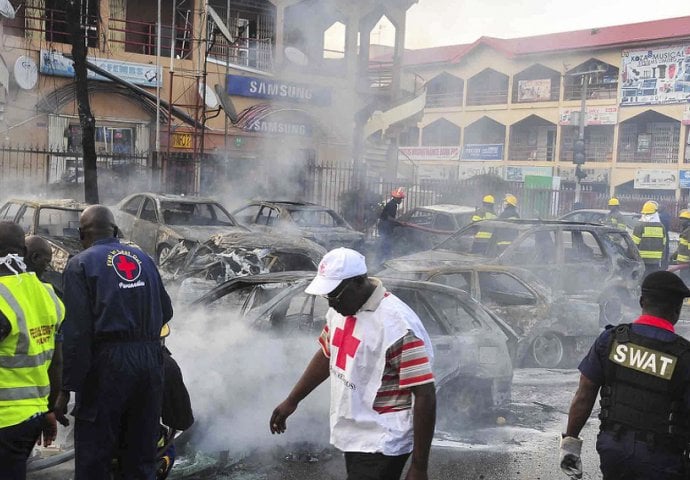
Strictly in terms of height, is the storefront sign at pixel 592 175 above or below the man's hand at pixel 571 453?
above

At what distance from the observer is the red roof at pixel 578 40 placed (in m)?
37.3

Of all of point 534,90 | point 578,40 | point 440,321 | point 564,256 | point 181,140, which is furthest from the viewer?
point 534,90

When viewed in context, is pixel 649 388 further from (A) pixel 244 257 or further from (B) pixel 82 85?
(B) pixel 82 85

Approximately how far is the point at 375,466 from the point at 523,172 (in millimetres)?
41381

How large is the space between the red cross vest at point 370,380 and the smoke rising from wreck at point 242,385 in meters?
2.15

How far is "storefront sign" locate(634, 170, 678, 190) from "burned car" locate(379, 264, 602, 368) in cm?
3048

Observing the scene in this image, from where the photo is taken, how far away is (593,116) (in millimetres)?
39969

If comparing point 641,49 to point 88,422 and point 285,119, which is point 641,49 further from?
point 88,422

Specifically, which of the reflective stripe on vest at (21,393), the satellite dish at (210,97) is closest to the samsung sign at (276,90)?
the satellite dish at (210,97)

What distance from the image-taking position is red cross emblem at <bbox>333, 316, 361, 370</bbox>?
10.3ft

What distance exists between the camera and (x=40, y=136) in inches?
733

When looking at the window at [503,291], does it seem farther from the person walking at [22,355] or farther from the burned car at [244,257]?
the person walking at [22,355]

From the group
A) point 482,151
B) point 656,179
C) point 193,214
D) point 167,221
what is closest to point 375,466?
point 167,221

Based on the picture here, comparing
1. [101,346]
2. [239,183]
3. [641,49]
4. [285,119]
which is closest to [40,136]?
[239,183]
